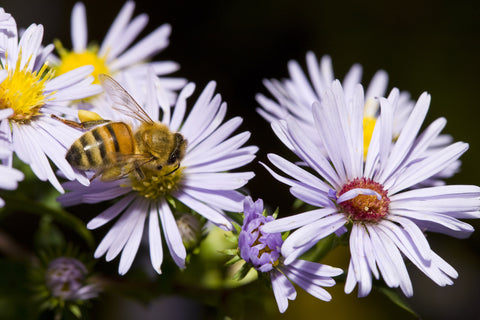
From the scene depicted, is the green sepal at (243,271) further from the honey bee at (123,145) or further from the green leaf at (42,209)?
the green leaf at (42,209)

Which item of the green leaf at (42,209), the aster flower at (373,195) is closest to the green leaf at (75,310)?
the green leaf at (42,209)

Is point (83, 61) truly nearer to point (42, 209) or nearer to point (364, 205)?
point (42, 209)

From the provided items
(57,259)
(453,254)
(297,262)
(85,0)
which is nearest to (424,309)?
(453,254)

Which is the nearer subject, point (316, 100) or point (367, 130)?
point (316, 100)

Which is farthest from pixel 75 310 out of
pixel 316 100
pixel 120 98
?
pixel 316 100

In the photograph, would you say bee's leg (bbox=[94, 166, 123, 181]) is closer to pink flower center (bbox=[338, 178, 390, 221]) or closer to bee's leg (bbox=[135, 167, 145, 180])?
bee's leg (bbox=[135, 167, 145, 180])

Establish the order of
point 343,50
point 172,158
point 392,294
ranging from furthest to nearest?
point 343,50 → point 172,158 → point 392,294

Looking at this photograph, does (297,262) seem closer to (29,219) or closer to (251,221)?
(251,221)
